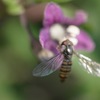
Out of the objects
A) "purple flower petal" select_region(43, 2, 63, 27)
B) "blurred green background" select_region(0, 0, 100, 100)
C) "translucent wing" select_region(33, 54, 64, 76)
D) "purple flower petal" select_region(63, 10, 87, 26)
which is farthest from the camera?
"blurred green background" select_region(0, 0, 100, 100)

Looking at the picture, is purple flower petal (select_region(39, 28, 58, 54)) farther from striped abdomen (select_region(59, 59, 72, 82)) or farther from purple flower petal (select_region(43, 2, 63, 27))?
striped abdomen (select_region(59, 59, 72, 82))

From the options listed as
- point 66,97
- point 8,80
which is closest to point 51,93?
point 66,97

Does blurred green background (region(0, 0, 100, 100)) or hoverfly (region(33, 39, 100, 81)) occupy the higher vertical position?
hoverfly (region(33, 39, 100, 81))

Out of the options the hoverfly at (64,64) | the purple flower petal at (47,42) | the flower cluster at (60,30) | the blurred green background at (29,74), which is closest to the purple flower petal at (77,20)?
the flower cluster at (60,30)

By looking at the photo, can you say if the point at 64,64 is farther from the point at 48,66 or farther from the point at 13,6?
the point at 13,6

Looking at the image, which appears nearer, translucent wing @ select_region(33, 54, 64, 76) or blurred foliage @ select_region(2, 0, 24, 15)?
translucent wing @ select_region(33, 54, 64, 76)

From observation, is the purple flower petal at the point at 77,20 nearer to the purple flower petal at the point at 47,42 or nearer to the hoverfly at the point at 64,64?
the purple flower petal at the point at 47,42

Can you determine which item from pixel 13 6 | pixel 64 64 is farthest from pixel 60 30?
pixel 64 64

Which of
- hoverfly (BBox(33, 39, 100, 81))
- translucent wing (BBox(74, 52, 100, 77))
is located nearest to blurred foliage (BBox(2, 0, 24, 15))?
hoverfly (BBox(33, 39, 100, 81))
